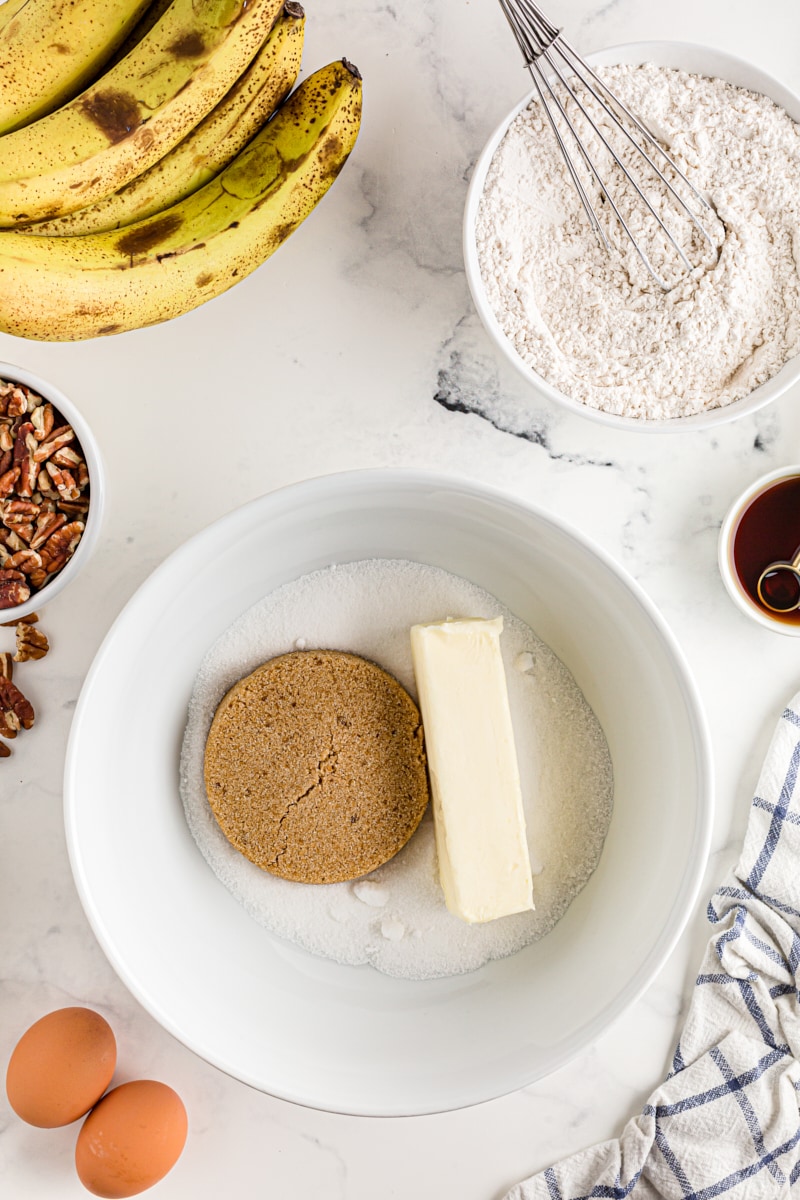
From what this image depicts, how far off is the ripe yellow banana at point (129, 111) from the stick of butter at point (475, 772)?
484 millimetres

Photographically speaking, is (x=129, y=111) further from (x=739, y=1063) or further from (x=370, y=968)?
(x=739, y=1063)

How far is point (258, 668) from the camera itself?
94 centimetres

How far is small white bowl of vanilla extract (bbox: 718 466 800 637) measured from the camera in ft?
3.15

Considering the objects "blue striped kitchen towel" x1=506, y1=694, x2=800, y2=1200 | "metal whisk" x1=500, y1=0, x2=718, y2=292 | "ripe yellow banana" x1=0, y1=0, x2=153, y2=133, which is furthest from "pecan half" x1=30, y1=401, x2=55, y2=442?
"blue striped kitchen towel" x1=506, y1=694, x2=800, y2=1200

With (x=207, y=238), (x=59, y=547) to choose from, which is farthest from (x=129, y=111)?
(x=59, y=547)

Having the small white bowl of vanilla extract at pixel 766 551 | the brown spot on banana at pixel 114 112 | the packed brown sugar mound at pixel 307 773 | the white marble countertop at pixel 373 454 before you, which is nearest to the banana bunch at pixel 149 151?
the brown spot on banana at pixel 114 112

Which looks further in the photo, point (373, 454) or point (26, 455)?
point (373, 454)

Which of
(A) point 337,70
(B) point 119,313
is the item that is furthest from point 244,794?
(A) point 337,70

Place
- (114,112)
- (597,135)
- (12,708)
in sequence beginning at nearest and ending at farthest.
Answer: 1. (114,112)
2. (597,135)
3. (12,708)

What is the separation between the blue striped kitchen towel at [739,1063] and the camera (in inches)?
38.5

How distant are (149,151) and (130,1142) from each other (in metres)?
0.93

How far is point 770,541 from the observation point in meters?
0.98

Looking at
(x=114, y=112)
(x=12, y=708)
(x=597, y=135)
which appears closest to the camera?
(x=114, y=112)

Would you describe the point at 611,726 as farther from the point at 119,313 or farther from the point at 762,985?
the point at 119,313
